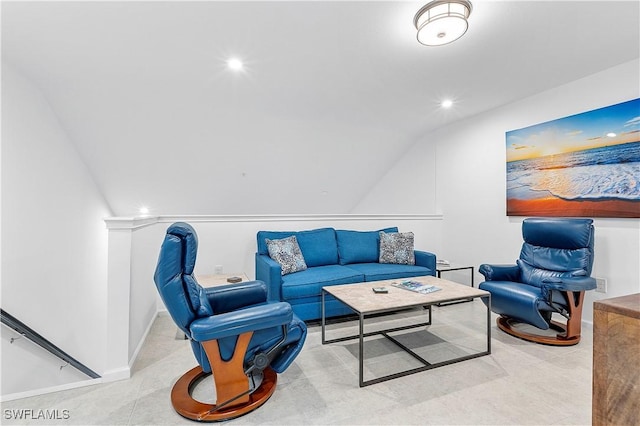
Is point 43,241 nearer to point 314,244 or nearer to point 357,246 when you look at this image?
point 314,244

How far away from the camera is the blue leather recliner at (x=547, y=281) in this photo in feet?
8.52

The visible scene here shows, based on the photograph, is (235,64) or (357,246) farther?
(357,246)

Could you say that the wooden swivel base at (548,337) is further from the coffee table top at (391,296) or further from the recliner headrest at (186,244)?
the recliner headrest at (186,244)

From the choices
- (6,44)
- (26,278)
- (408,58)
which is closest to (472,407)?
(408,58)

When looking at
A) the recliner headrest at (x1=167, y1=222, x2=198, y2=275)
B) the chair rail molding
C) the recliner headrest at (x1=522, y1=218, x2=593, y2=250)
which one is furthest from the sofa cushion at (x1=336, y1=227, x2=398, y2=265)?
the recliner headrest at (x1=167, y1=222, x2=198, y2=275)

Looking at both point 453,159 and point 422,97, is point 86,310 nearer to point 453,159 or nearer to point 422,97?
point 422,97

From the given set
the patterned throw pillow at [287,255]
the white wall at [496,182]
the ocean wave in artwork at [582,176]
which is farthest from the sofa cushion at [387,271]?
the ocean wave in artwork at [582,176]

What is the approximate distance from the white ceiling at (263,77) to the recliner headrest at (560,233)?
4.84ft

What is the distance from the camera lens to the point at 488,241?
13.3 ft

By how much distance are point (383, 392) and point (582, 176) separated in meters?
2.95

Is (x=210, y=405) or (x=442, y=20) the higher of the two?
(x=442, y=20)

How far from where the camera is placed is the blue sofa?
303cm

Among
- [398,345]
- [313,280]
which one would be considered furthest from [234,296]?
[398,345]

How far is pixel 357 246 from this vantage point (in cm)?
392
